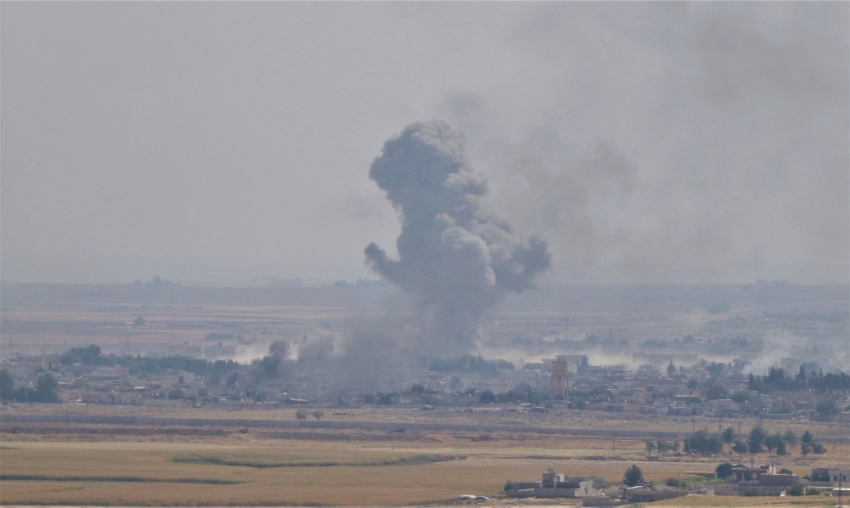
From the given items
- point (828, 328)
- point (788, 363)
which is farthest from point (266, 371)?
point (828, 328)

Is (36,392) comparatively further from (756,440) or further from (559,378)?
(756,440)

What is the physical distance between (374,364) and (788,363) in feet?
120

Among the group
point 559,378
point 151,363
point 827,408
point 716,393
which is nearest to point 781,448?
point 827,408

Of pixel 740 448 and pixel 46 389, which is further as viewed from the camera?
pixel 46 389

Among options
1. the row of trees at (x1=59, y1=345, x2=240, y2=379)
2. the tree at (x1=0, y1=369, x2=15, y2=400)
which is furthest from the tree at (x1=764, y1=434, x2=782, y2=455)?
the row of trees at (x1=59, y1=345, x2=240, y2=379)

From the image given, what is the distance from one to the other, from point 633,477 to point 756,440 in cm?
1599

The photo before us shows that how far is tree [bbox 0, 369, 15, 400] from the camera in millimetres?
104000

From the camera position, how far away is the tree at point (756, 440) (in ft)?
248

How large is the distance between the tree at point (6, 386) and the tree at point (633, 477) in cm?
5057

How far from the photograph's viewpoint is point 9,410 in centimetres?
9506

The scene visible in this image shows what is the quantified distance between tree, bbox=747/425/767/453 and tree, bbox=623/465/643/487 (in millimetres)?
14351

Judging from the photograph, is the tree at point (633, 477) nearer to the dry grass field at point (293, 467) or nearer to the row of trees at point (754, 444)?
the dry grass field at point (293, 467)

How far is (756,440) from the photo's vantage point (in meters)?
76.4

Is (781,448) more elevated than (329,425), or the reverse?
(329,425)
